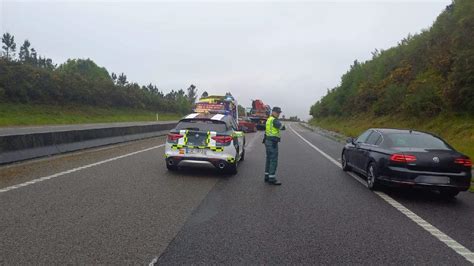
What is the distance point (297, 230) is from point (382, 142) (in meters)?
4.27

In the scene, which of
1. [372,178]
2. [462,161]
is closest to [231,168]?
[372,178]

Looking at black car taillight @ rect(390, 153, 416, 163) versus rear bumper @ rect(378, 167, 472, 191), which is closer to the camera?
rear bumper @ rect(378, 167, 472, 191)

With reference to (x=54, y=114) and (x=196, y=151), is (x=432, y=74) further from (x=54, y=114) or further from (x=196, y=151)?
(x=54, y=114)

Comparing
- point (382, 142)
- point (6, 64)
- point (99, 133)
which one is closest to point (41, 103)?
point (6, 64)

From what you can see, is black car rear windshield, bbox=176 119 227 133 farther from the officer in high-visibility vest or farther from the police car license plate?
the officer in high-visibility vest

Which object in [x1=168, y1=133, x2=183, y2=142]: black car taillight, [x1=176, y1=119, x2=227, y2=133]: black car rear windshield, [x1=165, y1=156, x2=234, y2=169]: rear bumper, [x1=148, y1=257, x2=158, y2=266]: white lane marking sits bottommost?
[x1=148, y1=257, x2=158, y2=266]: white lane marking

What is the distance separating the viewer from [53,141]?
1294 cm

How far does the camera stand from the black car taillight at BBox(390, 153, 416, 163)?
25.9 ft

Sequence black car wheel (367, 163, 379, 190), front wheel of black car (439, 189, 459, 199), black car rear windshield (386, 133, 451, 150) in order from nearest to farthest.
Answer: front wheel of black car (439, 189, 459, 199), black car rear windshield (386, 133, 451, 150), black car wheel (367, 163, 379, 190)

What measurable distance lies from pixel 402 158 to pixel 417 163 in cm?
28

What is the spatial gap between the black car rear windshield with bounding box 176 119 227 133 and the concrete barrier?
442 cm

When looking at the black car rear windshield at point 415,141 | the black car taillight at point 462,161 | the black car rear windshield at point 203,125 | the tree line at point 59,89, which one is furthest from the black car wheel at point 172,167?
the tree line at point 59,89

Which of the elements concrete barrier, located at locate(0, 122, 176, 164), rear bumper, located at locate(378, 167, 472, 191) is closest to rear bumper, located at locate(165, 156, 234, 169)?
rear bumper, located at locate(378, 167, 472, 191)

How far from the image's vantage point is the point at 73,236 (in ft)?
16.4
